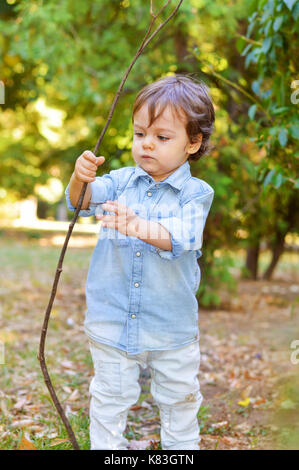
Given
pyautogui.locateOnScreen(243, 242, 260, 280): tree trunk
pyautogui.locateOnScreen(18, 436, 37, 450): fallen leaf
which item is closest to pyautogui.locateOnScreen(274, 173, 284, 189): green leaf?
pyautogui.locateOnScreen(18, 436, 37, 450): fallen leaf

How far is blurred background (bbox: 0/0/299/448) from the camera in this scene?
2871mm

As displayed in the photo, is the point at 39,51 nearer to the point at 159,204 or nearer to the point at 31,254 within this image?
the point at 159,204

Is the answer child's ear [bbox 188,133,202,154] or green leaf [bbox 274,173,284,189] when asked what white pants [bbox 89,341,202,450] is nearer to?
child's ear [bbox 188,133,202,154]

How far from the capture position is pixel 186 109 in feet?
6.46

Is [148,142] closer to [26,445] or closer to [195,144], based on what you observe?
[195,144]

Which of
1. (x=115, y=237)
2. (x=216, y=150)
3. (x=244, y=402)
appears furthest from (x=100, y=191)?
(x=216, y=150)

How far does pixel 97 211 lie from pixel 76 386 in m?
1.59

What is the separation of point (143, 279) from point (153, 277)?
0.04m

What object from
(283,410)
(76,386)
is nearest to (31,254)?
(76,386)

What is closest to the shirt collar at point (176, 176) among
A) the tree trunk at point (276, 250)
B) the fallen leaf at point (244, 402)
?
the fallen leaf at point (244, 402)

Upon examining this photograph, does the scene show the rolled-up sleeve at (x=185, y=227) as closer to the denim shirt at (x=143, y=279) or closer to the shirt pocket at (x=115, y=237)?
the denim shirt at (x=143, y=279)

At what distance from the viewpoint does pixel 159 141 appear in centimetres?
198

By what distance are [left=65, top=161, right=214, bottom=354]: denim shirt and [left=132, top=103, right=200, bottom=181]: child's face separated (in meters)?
0.08
